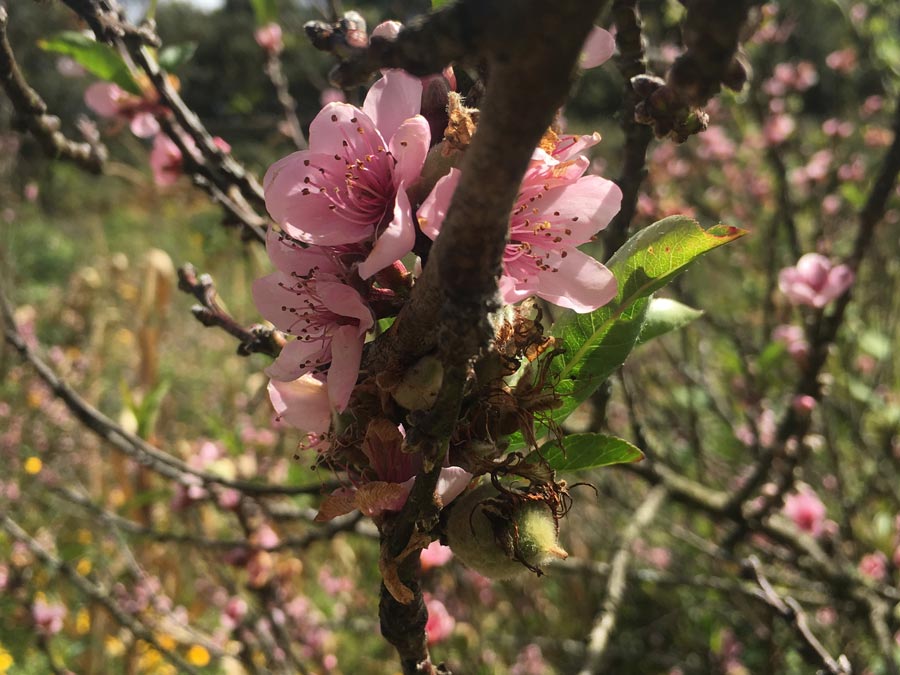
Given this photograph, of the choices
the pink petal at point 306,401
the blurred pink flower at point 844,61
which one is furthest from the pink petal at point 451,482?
the blurred pink flower at point 844,61

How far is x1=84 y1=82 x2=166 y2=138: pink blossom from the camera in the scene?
1.19 m

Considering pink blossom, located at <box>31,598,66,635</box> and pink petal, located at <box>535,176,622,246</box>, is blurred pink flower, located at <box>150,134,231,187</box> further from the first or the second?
pink blossom, located at <box>31,598,66,635</box>

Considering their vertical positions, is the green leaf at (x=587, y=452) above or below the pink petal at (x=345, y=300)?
below

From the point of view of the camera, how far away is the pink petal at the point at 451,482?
0.58 meters

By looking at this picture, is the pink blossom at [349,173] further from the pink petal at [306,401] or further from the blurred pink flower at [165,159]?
the blurred pink flower at [165,159]

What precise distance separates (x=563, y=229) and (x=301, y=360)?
0.28 m

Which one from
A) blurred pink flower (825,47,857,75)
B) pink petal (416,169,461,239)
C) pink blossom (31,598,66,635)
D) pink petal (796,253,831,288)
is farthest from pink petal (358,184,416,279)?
blurred pink flower (825,47,857,75)

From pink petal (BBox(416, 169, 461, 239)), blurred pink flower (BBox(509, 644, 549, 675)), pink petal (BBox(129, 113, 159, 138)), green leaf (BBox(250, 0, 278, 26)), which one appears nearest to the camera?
pink petal (BBox(416, 169, 461, 239))

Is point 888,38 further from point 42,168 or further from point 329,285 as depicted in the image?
point 42,168

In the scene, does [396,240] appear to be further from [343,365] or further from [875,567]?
[875,567]

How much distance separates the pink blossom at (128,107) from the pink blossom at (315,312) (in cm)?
67

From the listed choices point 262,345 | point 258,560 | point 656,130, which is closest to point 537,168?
point 656,130

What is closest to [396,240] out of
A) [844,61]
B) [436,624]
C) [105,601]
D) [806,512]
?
[105,601]

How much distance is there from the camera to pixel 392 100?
620 mm
